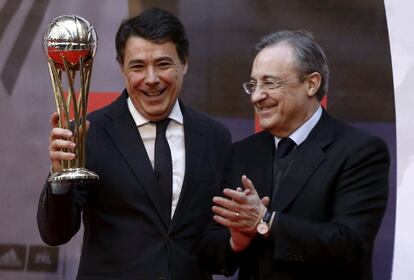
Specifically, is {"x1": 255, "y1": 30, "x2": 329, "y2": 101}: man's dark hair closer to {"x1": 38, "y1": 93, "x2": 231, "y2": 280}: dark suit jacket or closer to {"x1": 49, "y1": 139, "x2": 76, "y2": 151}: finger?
{"x1": 38, "y1": 93, "x2": 231, "y2": 280}: dark suit jacket

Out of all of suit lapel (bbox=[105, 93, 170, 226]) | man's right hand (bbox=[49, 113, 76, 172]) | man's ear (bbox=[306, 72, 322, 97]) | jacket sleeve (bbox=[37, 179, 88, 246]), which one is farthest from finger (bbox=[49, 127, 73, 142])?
man's ear (bbox=[306, 72, 322, 97])

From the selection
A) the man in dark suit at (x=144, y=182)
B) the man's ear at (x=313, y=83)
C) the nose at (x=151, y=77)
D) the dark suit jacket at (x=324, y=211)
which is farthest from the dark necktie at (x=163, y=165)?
the man's ear at (x=313, y=83)

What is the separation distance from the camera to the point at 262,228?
6.72 ft

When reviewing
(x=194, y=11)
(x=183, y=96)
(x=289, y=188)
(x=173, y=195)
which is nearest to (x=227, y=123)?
(x=183, y=96)

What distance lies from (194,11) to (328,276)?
1.30 m

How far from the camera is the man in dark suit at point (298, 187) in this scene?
204 cm

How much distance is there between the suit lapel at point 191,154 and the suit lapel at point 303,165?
35 cm

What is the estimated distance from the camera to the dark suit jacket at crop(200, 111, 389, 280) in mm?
2043

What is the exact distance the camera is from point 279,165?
87.0 inches

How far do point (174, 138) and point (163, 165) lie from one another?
123 mm

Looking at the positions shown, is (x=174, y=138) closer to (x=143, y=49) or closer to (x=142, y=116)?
(x=142, y=116)

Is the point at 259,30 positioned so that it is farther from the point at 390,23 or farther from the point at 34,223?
the point at 34,223

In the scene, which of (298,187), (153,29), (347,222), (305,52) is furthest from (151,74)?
(347,222)

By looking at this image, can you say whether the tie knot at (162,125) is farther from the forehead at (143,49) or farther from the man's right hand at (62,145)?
the man's right hand at (62,145)
